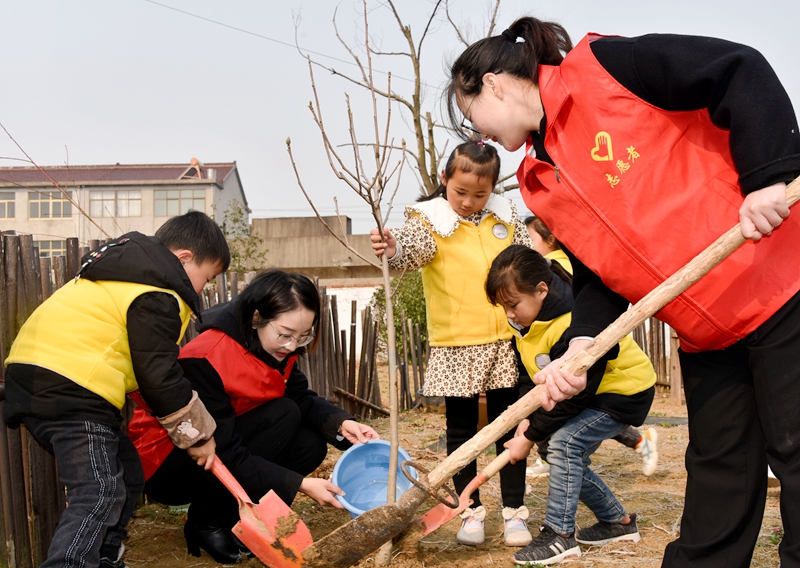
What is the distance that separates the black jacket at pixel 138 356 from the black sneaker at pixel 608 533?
1.69 m

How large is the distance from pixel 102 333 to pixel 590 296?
146 cm

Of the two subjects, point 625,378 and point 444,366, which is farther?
point 444,366

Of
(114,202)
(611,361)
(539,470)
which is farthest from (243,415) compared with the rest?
(114,202)

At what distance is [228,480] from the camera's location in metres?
2.42

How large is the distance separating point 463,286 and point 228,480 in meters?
1.35

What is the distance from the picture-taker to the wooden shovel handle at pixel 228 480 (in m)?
2.40

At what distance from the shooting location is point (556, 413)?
261 cm

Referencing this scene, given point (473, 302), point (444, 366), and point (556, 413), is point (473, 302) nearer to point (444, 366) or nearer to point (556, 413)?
point (444, 366)

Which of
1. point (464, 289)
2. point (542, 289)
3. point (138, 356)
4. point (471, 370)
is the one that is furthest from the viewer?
point (464, 289)

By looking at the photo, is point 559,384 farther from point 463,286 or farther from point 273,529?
point 463,286

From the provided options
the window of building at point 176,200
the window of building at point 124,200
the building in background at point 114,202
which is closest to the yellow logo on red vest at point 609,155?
the building in background at point 114,202

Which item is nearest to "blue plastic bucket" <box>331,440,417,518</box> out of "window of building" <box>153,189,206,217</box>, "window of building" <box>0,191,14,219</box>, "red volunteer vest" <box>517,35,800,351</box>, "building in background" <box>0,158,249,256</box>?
"red volunteer vest" <box>517,35,800,351</box>

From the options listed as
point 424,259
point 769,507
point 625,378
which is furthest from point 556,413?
point 769,507

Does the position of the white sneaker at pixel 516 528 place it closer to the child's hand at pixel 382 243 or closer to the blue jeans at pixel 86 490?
the child's hand at pixel 382 243
